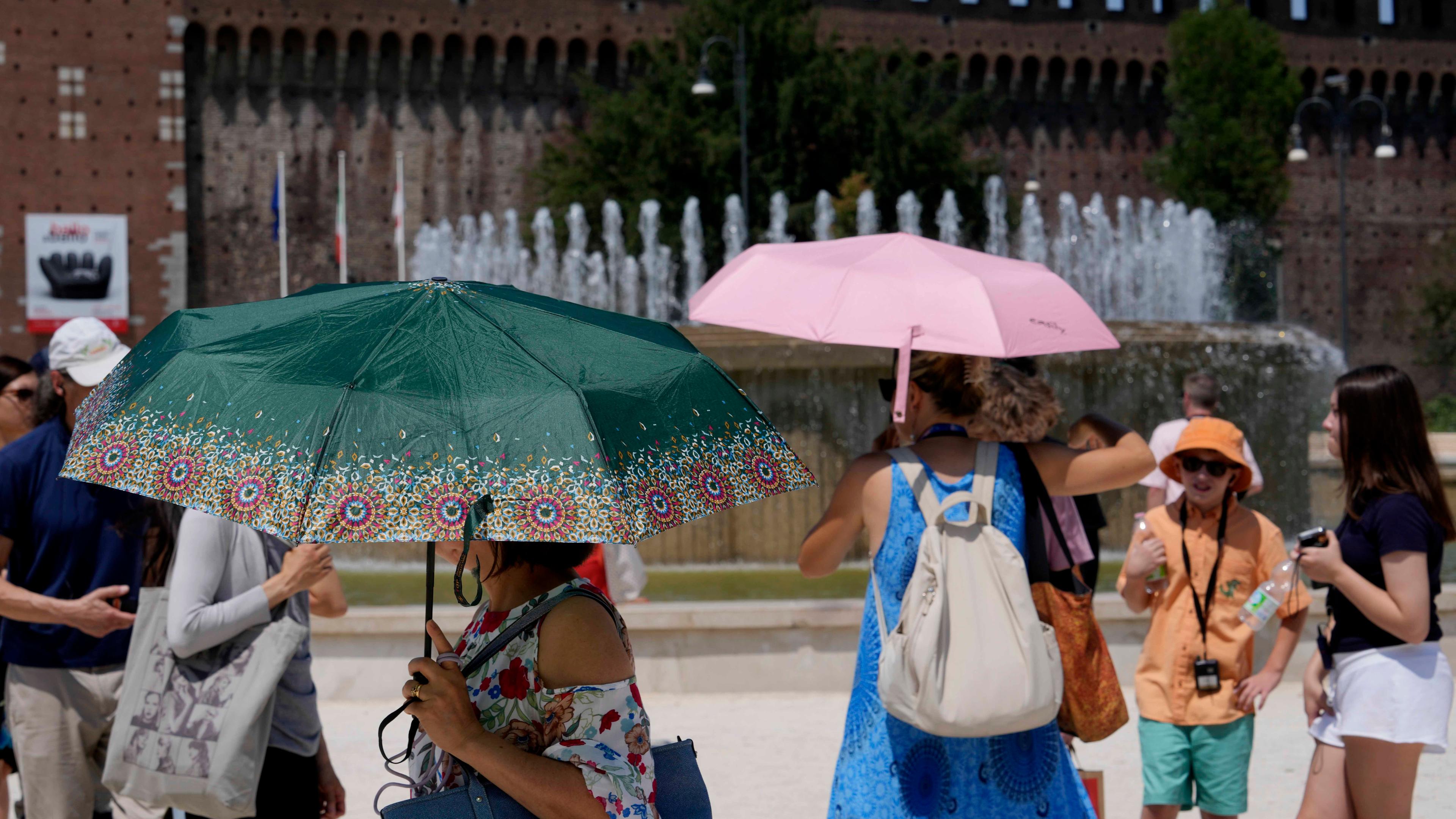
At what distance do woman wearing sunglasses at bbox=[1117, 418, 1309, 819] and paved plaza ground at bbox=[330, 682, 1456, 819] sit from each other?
0.70m

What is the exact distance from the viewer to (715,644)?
5.55m

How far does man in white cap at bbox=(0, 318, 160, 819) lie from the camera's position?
291 cm

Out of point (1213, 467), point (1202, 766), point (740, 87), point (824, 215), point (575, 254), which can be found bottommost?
point (1202, 766)

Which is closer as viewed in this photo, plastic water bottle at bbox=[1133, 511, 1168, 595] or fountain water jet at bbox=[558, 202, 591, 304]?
plastic water bottle at bbox=[1133, 511, 1168, 595]

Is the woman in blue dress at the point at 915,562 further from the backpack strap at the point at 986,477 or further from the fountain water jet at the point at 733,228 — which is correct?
the fountain water jet at the point at 733,228

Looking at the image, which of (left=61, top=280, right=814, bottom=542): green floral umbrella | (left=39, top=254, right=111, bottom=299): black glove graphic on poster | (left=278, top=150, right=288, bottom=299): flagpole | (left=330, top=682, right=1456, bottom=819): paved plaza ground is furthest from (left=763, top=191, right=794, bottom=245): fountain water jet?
(left=61, top=280, right=814, bottom=542): green floral umbrella

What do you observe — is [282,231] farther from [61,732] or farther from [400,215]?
[61,732]

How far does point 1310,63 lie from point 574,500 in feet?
122

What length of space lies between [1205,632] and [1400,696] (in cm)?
49

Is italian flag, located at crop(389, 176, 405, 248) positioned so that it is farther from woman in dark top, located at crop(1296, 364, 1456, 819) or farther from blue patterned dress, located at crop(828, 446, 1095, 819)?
blue patterned dress, located at crop(828, 446, 1095, 819)

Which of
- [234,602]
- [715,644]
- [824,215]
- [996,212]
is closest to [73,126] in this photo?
[824,215]

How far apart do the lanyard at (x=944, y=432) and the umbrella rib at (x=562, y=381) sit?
950mm

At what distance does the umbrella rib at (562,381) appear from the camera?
1.54 m

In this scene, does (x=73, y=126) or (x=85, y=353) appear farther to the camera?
(x=73, y=126)
